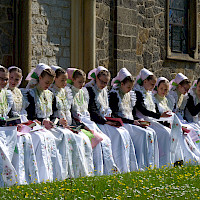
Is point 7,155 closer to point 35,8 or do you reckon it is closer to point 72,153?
point 72,153

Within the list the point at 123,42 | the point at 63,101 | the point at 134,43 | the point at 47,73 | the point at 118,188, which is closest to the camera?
the point at 118,188

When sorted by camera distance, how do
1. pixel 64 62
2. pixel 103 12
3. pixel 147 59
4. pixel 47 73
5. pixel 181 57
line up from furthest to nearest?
pixel 181 57, pixel 147 59, pixel 103 12, pixel 64 62, pixel 47 73

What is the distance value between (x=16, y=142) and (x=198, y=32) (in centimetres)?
1035

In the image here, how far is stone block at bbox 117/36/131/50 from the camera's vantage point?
13.3m

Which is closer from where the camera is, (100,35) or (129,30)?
(100,35)

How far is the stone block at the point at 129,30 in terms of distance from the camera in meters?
13.5

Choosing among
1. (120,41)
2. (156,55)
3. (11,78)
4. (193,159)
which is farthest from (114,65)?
(11,78)

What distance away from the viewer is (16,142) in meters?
6.90

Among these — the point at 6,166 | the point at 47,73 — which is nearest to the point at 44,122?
the point at 47,73

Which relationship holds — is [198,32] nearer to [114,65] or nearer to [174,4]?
[174,4]

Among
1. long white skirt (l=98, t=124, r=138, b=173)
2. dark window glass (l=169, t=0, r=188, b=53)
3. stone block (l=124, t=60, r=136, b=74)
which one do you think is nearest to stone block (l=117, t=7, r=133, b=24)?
stone block (l=124, t=60, r=136, b=74)

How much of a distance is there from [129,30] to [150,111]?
463 cm

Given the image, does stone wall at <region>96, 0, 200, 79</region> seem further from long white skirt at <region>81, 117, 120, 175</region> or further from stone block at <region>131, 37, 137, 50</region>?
long white skirt at <region>81, 117, 120, 175</region>

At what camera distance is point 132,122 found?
8.91 m
